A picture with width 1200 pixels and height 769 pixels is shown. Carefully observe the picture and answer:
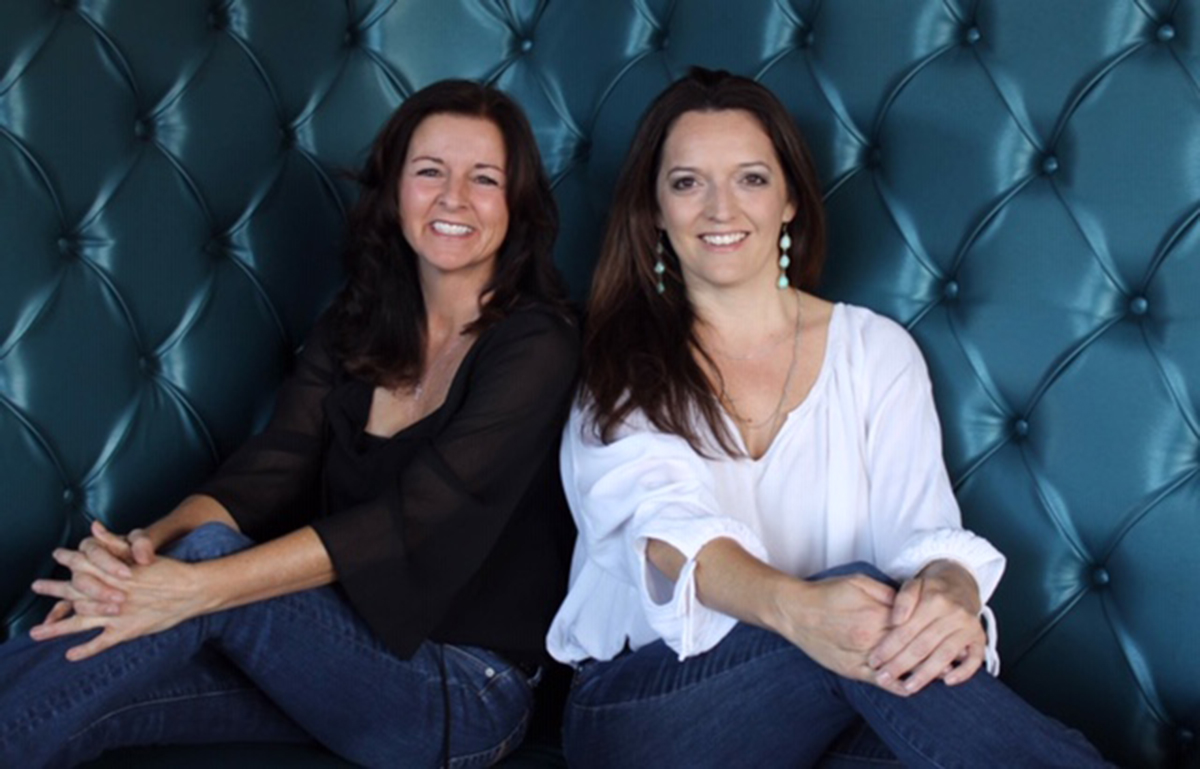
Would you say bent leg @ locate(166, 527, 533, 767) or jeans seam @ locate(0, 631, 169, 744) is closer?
jeans seam @ locate(0, 631, 169, 744)

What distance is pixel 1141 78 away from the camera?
5.66 ft

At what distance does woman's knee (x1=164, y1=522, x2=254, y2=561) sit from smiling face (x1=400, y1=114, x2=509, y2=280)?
462 millimetres

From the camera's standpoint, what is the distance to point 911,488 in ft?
5.40

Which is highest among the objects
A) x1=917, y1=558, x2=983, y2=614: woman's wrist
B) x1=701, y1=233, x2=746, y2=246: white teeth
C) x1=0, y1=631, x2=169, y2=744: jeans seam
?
x1=701, y1=233, x2=746, y2=246: white teeth

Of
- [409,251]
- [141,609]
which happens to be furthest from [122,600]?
[409,251]

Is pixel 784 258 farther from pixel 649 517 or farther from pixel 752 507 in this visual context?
pixel 649 517

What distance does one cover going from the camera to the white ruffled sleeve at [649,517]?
5.02 ft

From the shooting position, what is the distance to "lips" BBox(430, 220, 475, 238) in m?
1.84

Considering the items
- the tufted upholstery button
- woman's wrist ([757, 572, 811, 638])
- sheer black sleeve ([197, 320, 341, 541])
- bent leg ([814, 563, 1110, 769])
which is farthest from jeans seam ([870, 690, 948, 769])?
the tufted upholstery button

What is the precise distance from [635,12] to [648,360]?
648mm

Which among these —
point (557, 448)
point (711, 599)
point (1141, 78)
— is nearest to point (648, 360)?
point (557, 448)

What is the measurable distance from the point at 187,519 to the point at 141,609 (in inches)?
11.5

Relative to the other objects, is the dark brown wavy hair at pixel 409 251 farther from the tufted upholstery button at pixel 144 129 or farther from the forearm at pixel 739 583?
the forearm at pixel 739 583

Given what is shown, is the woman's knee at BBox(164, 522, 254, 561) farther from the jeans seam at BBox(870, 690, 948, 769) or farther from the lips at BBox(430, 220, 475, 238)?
the jeans seam at BBox(870, 690, 948, 769)
